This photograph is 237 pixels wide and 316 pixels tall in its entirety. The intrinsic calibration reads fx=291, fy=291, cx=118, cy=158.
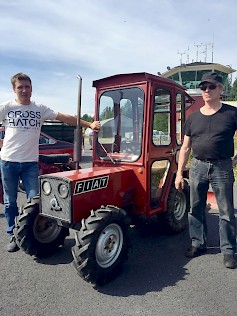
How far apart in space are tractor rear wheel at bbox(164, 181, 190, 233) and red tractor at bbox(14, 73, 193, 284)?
0.05 feet

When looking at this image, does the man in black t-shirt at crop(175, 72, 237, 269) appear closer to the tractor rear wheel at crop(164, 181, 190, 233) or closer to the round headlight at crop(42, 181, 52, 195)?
the tractor rear wheel at crop(164, 181, 190, 233)

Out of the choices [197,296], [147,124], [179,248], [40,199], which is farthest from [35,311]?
[147,124]

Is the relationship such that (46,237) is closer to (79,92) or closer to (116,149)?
(116,149)

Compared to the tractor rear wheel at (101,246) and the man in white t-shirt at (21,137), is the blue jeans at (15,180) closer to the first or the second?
the man in white t-shirt at (21,137)

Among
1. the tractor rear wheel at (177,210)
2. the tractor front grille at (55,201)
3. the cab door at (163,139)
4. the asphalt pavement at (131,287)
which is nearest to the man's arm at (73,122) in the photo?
the cab door at (163,139)

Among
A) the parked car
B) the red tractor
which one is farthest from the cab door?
the parked car

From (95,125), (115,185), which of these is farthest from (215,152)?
(95,125)

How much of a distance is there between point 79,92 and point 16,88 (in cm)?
115

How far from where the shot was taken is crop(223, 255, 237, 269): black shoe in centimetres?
321

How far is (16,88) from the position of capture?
11.5 ft

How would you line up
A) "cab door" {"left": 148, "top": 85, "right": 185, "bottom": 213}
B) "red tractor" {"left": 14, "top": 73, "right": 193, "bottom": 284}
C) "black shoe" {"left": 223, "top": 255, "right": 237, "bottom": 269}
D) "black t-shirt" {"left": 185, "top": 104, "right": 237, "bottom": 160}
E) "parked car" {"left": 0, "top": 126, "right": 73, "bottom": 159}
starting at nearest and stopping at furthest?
"red tractor" {"left": 14, "top": 73, "right": 193, "bottom": 284}
"black t-shirt" {"left": 185, "top": 104, "right": 237, "bottom": 160}
"black shoe" {"left": 223, "top": 255, "right": 237, "bottom": 269}
"cab door" {"left": 148, "top": 85, "right": 185, "bottom": 213}
"parked car" {"left": 0, "top": 126, "right": 73, "bottom": 159}

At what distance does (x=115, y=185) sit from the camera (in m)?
3.34

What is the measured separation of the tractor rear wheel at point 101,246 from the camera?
274 centimetres

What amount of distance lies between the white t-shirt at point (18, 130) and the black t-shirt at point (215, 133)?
77.0 inches
